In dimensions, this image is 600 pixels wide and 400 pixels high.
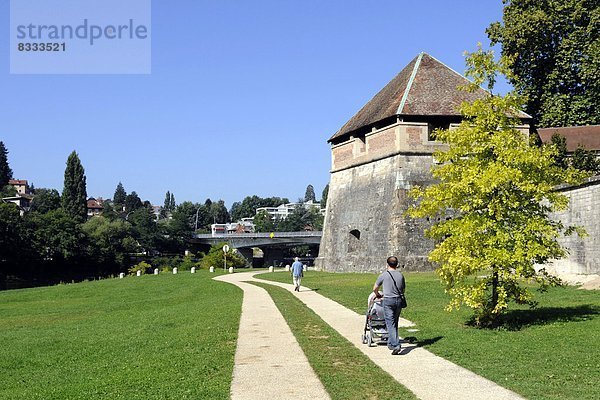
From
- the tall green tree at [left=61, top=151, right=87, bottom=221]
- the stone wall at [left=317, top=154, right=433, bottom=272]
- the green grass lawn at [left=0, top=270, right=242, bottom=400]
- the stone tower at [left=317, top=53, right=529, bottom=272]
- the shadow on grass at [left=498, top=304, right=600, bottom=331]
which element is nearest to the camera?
the green grass lawn at [left=0, top=270, right=242, bottom=400]

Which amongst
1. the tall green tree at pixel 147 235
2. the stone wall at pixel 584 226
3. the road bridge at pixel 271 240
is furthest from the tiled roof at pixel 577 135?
the tall green tree at pixel 147 235

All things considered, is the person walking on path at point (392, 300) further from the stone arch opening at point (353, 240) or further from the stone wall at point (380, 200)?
the stone arch opening at point (353, 240)

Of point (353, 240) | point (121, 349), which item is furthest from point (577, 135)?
point (121, 349)

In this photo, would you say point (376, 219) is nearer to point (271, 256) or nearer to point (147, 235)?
point (271, 256)

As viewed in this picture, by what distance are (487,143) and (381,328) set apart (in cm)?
478

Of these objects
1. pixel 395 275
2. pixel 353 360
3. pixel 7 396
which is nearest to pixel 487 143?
pixel 395 275

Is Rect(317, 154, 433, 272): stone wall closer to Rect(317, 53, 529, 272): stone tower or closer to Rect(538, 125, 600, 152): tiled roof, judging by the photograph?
Rect(317, 53, 529, 272): stone tower

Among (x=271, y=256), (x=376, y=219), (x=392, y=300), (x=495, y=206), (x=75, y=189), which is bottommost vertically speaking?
(x=271, y=256)

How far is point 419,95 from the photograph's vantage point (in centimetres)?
3225

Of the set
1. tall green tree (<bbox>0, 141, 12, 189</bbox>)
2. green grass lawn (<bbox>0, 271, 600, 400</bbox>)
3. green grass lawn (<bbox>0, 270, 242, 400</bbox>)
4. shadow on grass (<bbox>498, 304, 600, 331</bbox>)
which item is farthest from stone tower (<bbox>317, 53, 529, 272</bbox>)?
tall green tree (<bbox>0, 141, 12, 189</bbox>)

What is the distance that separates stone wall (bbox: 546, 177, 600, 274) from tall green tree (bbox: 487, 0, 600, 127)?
15864 mm

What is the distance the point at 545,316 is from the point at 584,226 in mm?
8365

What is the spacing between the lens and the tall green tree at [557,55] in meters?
37.3

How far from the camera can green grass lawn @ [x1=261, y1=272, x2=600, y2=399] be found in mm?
8070
